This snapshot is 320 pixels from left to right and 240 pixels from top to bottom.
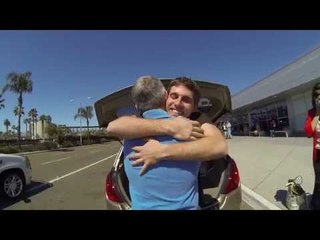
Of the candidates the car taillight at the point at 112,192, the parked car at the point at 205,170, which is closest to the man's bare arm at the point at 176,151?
the parked car at the point at 205,170

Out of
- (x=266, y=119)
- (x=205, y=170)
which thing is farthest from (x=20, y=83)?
(x=205, y=170)

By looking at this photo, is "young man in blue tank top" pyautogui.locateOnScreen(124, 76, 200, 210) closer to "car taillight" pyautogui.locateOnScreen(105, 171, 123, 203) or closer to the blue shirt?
the blue shirt

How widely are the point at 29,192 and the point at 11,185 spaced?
0.94 m

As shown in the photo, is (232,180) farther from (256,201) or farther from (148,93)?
(256,201)

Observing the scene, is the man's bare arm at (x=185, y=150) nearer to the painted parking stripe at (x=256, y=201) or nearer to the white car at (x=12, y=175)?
the painted parking stripe at (x=256, y=201)

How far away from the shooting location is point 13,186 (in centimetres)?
863

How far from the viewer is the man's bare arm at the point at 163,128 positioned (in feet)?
6.40

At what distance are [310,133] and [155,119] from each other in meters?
4.10

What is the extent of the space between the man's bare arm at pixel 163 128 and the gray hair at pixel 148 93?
0.11 meters

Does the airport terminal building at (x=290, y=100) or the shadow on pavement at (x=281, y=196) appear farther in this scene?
the airport terminal building at (x=290, y=100)
